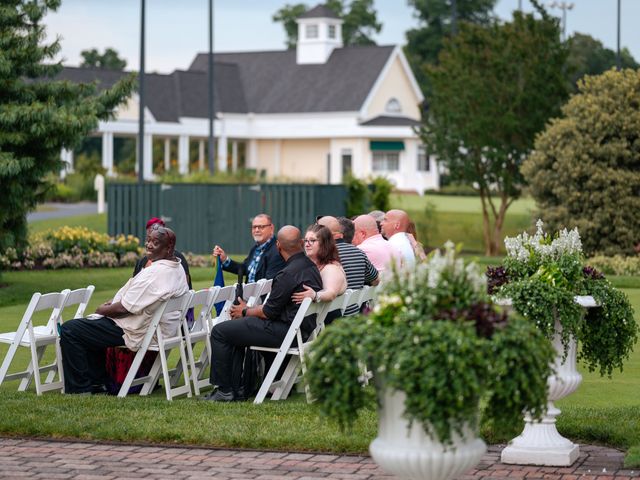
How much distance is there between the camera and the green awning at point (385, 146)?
218 feet

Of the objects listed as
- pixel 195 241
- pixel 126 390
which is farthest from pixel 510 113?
pixel 126 390

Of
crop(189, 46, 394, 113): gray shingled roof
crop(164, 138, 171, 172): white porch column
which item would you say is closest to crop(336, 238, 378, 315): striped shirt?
crop(164, 138, 171, 172): white porch column

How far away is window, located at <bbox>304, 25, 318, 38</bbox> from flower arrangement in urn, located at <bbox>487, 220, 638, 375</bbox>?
60.2 m

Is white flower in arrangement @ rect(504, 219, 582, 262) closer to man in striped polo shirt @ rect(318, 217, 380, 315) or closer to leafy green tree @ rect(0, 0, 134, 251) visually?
man in striped polo shirt @ rect(318, 217, 380, 315)

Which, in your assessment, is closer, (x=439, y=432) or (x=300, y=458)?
(x=439, y=432)

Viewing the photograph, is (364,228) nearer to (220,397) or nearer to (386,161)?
(220,397)

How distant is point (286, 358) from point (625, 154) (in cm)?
2148

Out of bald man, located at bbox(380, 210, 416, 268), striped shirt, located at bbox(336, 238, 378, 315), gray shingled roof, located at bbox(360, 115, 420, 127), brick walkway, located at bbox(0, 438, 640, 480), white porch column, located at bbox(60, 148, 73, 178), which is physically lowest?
brick walkway, located at bbox(0, 438, 640, 480)

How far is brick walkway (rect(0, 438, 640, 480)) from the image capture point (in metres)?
7.68

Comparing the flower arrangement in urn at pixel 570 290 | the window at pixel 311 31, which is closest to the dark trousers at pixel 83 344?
the flower arrangement in urn at pixel 570 290

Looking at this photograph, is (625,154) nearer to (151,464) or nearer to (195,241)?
(195,241)

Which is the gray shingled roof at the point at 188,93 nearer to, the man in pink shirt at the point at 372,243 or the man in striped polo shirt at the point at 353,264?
the man in pink shirt at the point at 372,243

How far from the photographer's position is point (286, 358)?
36.7ft

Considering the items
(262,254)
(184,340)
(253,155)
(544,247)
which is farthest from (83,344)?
(253,155)
